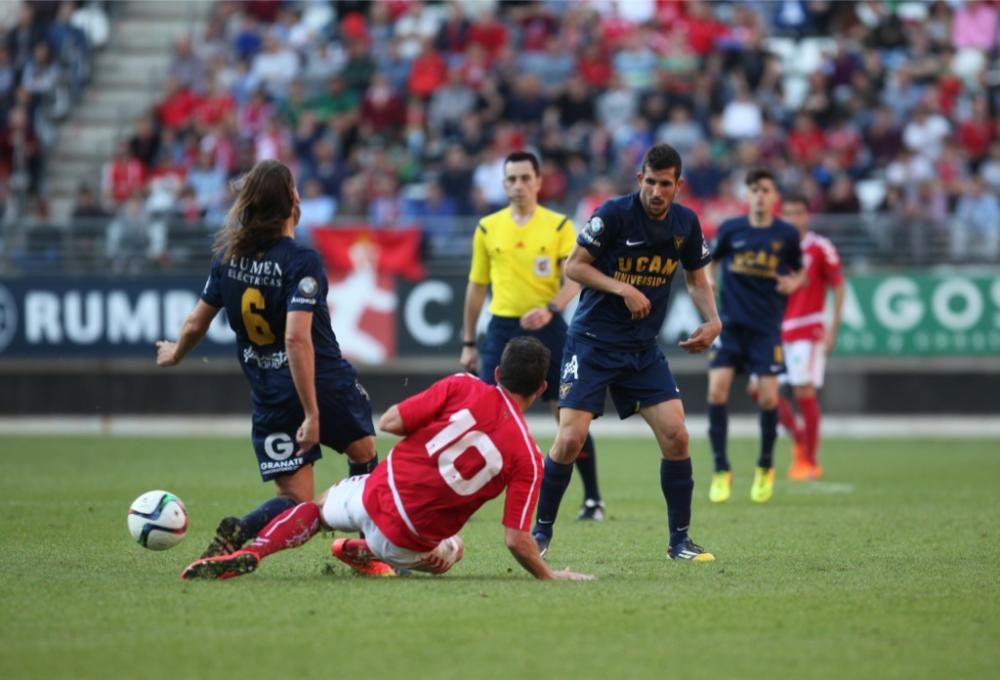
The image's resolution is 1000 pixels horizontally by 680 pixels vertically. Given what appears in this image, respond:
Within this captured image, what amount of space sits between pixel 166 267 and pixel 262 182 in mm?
14546

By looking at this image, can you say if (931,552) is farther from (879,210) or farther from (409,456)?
(879,210)

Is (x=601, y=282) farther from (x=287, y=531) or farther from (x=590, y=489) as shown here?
(x=590, y=489)

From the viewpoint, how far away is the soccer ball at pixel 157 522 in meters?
7.87

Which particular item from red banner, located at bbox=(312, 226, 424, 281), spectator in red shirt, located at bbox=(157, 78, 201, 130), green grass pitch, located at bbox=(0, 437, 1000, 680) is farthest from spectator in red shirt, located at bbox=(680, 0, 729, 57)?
green grass pitch, located at bbox=(0, 437, 1000, 680)

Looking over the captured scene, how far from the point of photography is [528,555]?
24.7 ft

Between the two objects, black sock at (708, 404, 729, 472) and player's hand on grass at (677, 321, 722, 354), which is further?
black sock at (708, 404, 729, 472)

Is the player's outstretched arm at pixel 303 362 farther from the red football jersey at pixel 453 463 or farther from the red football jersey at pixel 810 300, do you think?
the red football jersey at pixel 810 300

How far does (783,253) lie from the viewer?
1319cm

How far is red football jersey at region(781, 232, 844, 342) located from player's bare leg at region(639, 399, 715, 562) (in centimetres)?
616

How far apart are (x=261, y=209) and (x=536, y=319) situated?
3.28 metres

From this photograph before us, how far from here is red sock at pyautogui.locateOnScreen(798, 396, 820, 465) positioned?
14.5m

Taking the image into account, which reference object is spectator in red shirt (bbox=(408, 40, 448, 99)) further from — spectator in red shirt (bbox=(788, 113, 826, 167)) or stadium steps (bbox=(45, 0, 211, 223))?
spectator in red shirt (bbox=(788, 113, 826, 167))

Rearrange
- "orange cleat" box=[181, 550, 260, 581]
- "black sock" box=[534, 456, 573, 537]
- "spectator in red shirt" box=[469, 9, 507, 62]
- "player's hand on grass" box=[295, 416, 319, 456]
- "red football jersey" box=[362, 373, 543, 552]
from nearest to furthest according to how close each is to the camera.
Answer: "red football jersey" box=[362, 373, 543, 552]
"orange cleat" box=[181, 550, 260, 581]
"player's hand on grass" box=[295, 416, 319, 456]
"black sock" box=[534, 456, 573, 537]
"spectator in red shirt" box=[469, 9, 507, 62]

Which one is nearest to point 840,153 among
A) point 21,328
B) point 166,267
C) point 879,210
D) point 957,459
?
point 879,210
